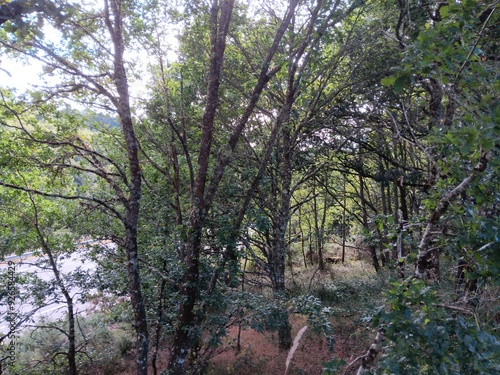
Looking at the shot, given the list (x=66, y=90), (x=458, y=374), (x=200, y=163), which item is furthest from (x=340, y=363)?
(x=66, y=90)

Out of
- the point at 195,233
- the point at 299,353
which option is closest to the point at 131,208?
the point at 195,233

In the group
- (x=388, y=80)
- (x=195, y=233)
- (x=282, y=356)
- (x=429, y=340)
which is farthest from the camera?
(x=282, y=356)

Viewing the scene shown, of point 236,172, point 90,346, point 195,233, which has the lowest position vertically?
point 90,346

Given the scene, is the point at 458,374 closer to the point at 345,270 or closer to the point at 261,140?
the point at 261,140

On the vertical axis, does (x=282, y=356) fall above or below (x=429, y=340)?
below

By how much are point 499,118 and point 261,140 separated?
671 cm

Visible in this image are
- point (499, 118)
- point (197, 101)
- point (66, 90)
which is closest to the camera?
point (499, 118)

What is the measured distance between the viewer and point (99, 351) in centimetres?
916

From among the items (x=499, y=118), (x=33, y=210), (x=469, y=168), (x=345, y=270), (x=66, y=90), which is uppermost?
(x=66, y=90)

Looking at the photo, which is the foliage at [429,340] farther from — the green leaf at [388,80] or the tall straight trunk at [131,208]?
the tall straight trunk at [131,208]

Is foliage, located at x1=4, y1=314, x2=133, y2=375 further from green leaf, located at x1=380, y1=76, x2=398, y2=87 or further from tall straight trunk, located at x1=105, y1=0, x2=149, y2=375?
green leaf, located at x1=380, y1=76, x2=398, y2=87

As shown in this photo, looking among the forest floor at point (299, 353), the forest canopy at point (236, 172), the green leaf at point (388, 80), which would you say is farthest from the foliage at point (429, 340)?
the forest floor at point (299, 353)

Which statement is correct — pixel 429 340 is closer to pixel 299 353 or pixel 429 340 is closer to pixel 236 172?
pixel 236 172

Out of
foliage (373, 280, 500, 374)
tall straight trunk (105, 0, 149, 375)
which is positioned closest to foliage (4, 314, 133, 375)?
tall straight trunk (105, 0, 149, 375)
